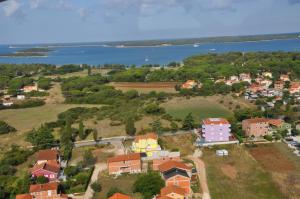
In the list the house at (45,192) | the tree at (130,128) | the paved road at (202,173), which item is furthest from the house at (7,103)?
the house at (45,192)

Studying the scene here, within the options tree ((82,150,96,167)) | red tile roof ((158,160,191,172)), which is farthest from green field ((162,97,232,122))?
red tile roof ((158,160,191,172))

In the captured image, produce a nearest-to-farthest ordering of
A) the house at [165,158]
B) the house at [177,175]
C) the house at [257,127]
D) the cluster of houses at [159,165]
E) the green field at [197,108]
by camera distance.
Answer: the cluster of houses at [159,165], the house at [177,175], the house at [165,158], the house at [257,127], the green field at [197,108]

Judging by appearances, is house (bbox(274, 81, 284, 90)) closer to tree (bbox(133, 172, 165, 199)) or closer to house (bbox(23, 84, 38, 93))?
tree (bbox(133, 172, 165, 199))

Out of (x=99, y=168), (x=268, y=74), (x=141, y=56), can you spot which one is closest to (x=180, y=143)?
(x=99, y=168)

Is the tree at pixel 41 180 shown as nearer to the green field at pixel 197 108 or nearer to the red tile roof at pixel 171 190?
the red tile roof at pixel 171 190

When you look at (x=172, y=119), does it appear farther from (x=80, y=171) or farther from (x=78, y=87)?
(x=78, y=87)

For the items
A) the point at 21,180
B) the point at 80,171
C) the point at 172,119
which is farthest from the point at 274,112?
the point at 21,180
